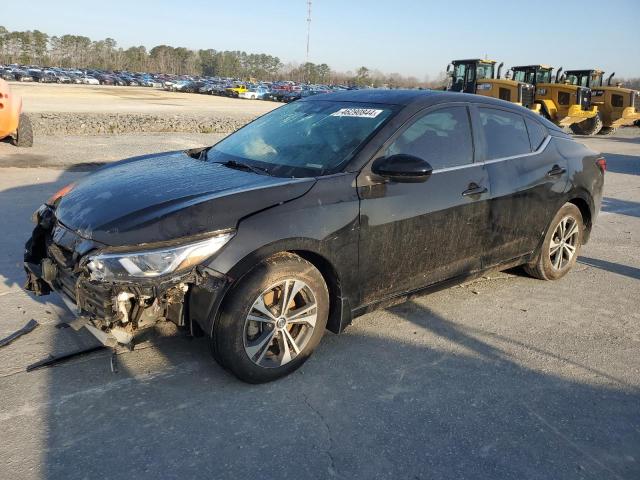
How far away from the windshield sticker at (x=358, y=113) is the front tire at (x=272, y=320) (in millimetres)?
1284

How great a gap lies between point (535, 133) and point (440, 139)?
4.34 feet

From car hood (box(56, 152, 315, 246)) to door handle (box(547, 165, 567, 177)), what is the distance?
250 cm

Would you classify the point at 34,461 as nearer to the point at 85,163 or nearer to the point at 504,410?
the point at 504,410

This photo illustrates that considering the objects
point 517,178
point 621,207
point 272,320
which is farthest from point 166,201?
point 621,207

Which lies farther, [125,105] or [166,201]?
[125,105]

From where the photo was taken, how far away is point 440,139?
401 centimetres

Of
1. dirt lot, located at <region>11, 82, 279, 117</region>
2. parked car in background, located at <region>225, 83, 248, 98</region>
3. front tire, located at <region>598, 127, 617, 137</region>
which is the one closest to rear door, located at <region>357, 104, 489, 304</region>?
dirt lot, located at <region>11, 82, 279, 117</region>

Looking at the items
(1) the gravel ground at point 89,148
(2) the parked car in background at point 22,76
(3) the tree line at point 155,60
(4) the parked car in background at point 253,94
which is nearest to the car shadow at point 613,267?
(1) the gravel ground at point 89,148

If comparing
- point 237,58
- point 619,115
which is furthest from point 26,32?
point 619,115

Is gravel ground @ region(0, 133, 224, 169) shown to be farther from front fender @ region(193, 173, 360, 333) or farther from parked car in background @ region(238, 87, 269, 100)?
parked car in background @ region(238, 87, 269, 100)

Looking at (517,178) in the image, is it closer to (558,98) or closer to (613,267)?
(613,267)

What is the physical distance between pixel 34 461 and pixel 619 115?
2662 centimetres

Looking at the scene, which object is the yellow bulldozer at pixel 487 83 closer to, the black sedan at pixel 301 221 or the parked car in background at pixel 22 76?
the black sedan at pixel 301 221

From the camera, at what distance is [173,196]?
10.3 feet
